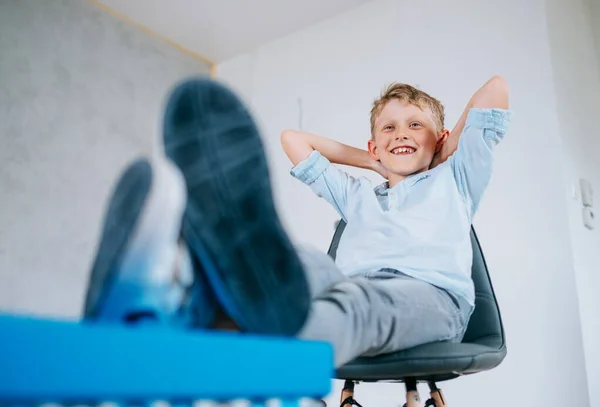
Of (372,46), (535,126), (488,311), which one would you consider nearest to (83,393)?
(488,311)

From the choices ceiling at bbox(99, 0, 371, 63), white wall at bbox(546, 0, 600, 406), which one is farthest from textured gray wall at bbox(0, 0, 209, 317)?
white wall at bbox(546, 0, 600, 406)

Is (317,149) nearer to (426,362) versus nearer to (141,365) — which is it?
(426,362)

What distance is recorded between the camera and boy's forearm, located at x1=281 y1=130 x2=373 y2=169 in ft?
4.07

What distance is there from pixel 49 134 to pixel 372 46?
132 centimetres

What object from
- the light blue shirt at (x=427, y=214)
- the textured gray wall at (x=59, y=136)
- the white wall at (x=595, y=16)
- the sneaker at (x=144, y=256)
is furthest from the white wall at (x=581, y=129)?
the textured gray wall at (x=59, y=136)

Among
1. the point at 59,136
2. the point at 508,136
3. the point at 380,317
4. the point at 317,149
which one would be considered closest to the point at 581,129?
the point at 508,136

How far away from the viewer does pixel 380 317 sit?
66cm

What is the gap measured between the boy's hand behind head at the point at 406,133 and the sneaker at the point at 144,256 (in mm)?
834

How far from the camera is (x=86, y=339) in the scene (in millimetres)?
302

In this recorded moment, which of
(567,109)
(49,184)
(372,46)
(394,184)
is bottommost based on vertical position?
(394,184)

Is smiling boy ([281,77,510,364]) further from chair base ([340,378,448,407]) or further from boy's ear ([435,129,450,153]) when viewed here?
chair base ([340,378,448,407])

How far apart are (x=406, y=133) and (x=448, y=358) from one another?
1.73ft

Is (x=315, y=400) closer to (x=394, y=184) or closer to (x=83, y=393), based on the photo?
(x=83, y=393)

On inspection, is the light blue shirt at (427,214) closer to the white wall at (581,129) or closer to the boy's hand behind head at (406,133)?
the boy's hand behind head at (406,133)
